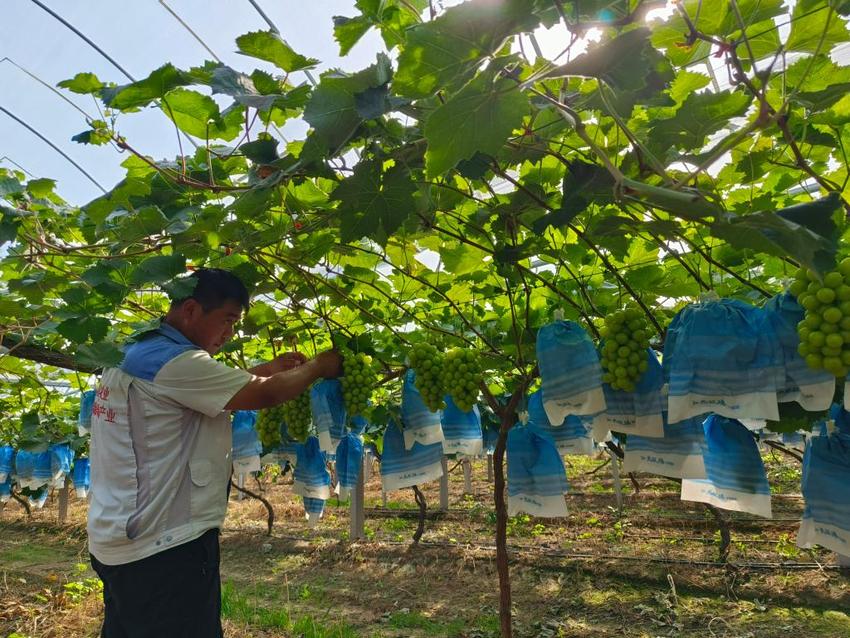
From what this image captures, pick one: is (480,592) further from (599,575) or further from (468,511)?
(468,511)

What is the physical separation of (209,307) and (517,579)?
15.8 ft

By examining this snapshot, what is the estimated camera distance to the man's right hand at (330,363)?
255 centimetres

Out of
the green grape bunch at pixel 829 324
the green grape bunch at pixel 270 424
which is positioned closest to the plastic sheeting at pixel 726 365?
the green grape bunch at pixel 829 324

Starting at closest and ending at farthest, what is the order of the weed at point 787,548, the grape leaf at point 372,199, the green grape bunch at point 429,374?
the grape leaf at point 372,199 < the green grape bunch at point 429,374 < the weed at point 787,548

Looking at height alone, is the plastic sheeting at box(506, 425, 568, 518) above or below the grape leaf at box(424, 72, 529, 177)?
below

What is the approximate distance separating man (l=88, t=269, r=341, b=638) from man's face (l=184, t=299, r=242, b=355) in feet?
0.06

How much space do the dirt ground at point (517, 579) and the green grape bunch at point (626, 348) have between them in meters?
3.38

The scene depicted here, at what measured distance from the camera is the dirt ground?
462 cm

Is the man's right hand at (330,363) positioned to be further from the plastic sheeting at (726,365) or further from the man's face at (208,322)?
the plastic sheeting at (726,365)

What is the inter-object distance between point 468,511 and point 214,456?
25.1 ft

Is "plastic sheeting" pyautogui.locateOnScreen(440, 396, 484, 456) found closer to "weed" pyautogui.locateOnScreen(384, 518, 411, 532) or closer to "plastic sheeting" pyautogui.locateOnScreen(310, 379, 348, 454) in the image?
"plastic sheeting" pyautogui.locateOnScreen(310, 379, 348, 454)

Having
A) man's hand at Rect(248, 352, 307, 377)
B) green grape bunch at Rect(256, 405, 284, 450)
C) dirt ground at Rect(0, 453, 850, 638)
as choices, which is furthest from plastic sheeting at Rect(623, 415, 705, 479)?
dirt ground at Rect(0, 453, 850, 638)

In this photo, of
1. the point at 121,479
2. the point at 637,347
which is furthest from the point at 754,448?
the point at 121,479

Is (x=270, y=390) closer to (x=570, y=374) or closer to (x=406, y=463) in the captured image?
(x=570, y=374)
